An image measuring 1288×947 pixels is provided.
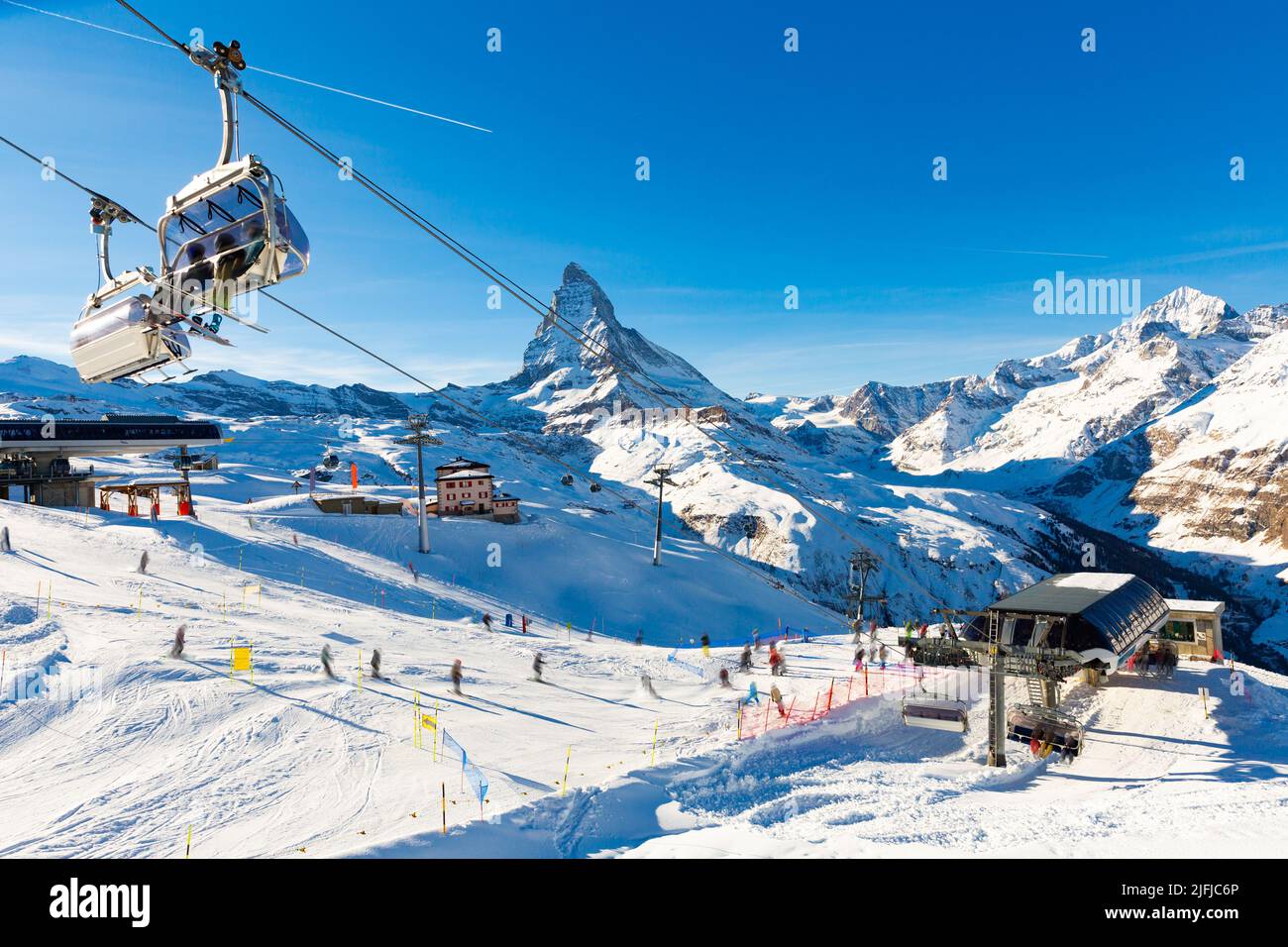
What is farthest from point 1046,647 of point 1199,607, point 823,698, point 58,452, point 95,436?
point 95,436

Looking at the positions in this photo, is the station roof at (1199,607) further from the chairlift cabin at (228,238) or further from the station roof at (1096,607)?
the chairlift cabin at (228,238)

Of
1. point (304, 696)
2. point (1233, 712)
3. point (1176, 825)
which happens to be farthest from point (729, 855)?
point (1233, 712)

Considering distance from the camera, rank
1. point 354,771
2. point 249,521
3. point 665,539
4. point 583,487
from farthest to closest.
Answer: point 583,487
point 665,539
point 249,521
point 354,771

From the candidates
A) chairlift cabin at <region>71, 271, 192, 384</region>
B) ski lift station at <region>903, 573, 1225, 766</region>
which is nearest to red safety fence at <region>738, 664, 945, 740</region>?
ski lift station at <region>903, 573, 1225, 766</region>

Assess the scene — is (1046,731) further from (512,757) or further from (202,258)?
(202,258)

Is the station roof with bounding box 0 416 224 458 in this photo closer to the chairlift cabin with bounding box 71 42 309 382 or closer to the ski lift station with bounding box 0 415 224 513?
the ski lift station with bounding box 0 415 224 513
